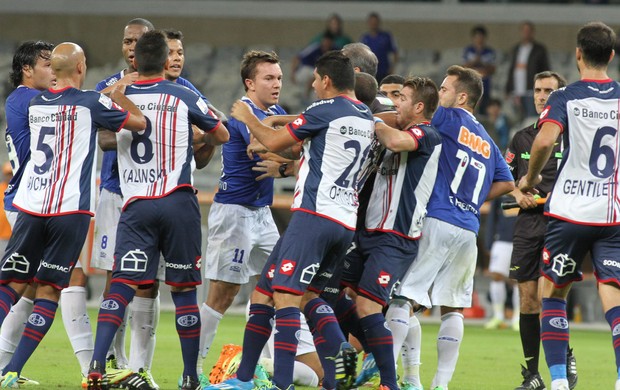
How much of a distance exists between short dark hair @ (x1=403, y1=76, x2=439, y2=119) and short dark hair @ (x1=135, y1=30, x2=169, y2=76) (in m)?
1.78

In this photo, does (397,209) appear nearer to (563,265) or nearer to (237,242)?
(563,265)

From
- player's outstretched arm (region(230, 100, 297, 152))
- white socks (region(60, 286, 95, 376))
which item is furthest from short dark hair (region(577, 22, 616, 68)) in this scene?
white socks (region(60, 286, 95, 376))

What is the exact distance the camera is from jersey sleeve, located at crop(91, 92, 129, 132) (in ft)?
23.5

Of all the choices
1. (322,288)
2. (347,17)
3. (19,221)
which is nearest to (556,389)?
(322,288)

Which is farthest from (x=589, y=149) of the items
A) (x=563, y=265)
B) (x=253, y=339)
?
(x=253, y=339)

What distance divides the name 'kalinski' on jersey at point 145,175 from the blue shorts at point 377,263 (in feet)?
4.94

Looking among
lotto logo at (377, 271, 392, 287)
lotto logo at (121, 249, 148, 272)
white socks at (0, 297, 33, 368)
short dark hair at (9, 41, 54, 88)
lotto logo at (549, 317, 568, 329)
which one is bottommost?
white socks at (0, 297, 33, 368)

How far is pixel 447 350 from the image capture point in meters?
8.01

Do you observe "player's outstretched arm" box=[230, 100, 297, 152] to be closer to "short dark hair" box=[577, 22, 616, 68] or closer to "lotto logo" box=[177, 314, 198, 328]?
"lotto logo" box=[177, 314, 198, 328]

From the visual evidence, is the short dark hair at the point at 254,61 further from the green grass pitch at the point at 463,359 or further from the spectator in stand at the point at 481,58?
the spectator in stand at the point at 481,58

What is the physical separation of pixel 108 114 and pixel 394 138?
192 cm

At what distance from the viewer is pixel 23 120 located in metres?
8.04

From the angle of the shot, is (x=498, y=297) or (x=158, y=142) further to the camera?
(x=498, y=297)

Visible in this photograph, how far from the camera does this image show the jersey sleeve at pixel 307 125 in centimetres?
704
